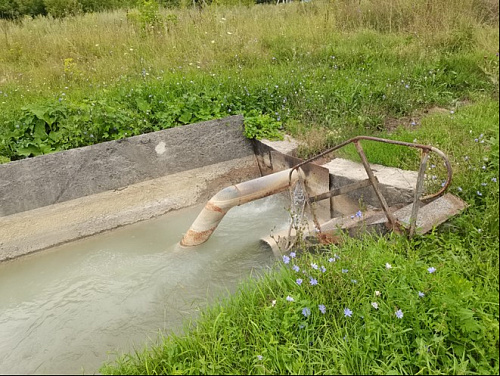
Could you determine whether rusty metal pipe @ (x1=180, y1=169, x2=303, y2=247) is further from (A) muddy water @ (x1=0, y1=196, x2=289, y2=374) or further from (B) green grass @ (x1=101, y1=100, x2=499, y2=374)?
(B) green grass @ (x1=101, y1=100, x2=499, y2=374)

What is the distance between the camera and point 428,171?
4234 mm

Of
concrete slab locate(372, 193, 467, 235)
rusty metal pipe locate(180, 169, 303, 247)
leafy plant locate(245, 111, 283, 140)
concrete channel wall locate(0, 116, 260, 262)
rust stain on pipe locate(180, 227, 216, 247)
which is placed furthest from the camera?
leafy plant locate(245, 111, 283, 140)

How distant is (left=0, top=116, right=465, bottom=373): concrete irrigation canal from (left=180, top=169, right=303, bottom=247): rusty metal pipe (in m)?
0.01

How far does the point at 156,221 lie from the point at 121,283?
1.57m

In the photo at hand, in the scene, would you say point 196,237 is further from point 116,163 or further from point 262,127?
point 262,127

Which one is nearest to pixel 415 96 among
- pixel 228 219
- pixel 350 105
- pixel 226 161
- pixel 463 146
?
pixel 350 105

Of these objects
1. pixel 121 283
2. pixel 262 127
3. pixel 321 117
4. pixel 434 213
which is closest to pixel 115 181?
pixel 121 283

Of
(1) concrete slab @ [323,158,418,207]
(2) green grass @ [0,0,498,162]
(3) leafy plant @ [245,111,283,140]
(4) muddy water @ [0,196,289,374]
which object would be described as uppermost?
(2) green grass @ [0,0,498,162]

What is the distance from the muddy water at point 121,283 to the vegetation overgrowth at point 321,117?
0.56 meters

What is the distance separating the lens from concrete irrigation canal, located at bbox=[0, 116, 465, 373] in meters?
3.56

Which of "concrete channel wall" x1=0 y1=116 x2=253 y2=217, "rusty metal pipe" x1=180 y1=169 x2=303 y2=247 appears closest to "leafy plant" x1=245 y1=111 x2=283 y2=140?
"concrete channel wall" x1=0 y1=116 x2=253 y2=217

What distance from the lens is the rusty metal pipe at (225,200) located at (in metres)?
4.62

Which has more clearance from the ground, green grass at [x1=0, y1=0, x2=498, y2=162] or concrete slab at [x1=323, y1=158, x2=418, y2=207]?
green grass at [x1=0, y1=0, x2=498, y2=162]

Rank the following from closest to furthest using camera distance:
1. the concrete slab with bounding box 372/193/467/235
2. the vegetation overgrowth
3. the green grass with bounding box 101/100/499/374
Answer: the green grass with bounding box 101/100/499/374 → the vegetation overgrowth → the concrete slab with bounding box 372/193/467/235
